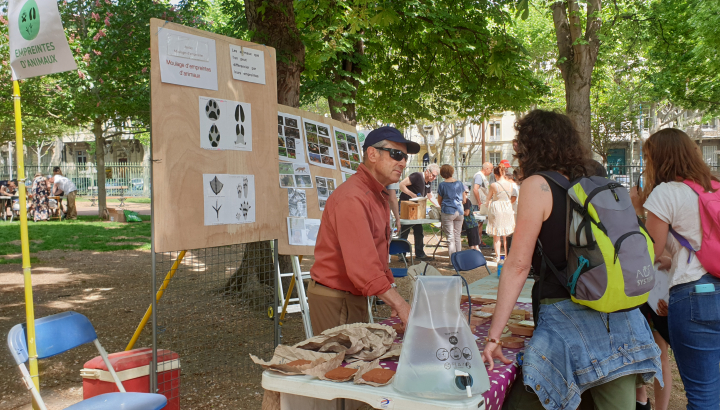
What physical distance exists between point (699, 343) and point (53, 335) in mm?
3158

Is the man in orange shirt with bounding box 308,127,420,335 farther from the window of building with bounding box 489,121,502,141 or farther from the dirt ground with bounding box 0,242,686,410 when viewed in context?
the window of building with bounding box 489,121,502,141

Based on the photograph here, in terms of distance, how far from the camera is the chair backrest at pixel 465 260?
473 centimetres

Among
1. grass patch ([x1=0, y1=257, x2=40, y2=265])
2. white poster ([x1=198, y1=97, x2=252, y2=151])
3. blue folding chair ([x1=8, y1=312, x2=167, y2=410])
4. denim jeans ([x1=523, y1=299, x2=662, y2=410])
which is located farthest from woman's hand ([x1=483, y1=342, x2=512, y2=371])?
grass patch ([x1=0, y1=257, x2=40, y2=265])

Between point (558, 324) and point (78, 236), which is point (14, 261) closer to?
point (78, 236)

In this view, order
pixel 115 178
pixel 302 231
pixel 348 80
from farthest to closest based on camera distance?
pixel 115 178
pixel 348 80
pixel 302 231

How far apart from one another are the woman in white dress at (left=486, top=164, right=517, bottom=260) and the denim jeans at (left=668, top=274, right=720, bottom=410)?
691 centimetres

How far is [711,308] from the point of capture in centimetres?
260

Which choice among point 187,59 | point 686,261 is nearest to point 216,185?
point 187,59

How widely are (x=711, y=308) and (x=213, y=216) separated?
2797mm

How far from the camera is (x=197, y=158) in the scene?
3.36 metres

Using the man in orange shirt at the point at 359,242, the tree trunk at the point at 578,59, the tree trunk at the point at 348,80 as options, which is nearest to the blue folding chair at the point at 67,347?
the man in orange shirt at the point at 359,242

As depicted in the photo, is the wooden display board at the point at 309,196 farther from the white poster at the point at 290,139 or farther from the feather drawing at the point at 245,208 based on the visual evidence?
the feather drawing at the point at 245,208

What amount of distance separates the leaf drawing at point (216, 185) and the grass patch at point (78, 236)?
9461 mm

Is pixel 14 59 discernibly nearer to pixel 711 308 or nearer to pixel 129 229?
pixel 711 308
